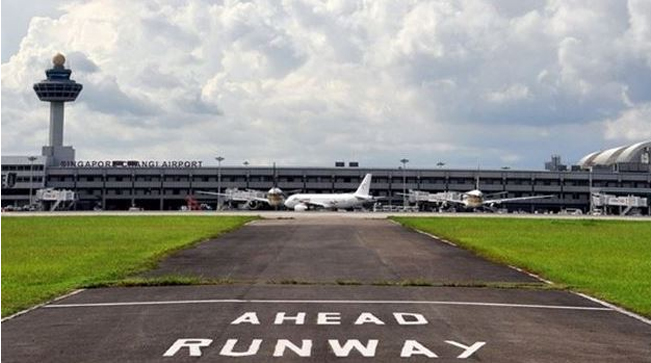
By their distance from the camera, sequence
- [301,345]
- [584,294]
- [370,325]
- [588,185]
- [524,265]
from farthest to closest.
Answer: [588,185]
[524,265]
[584,294]
[370,325]
[301,345]

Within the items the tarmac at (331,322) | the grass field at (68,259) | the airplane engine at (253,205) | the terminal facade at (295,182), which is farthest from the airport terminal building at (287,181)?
the tarmac at (331,322)

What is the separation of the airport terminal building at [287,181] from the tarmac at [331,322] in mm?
159276

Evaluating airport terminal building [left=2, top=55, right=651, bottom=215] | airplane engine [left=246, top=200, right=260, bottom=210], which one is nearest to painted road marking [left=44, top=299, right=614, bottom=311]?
airplane engine [left=246, top=200, right=260, bottom=210]

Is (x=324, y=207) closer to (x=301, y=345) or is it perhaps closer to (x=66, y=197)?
(x=66, y=197)

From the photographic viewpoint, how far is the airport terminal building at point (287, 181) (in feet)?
597

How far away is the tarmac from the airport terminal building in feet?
523

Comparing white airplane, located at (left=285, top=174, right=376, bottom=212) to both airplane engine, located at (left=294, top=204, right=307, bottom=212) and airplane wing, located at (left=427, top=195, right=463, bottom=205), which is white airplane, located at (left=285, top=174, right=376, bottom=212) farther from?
airplane wing, located at (left=427, top=195, right=463, bottom=205)

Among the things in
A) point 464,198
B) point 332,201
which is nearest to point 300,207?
point 332,201

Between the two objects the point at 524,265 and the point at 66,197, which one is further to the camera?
the point at 66,197

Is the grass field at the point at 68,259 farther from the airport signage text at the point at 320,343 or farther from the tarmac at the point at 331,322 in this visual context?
the airport signage text at the point at 320,343

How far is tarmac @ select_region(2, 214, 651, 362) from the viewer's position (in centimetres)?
1223

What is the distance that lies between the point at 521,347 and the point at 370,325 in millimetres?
2869

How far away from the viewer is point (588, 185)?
7308 inches

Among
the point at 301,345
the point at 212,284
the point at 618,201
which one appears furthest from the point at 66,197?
the point at 301,345
